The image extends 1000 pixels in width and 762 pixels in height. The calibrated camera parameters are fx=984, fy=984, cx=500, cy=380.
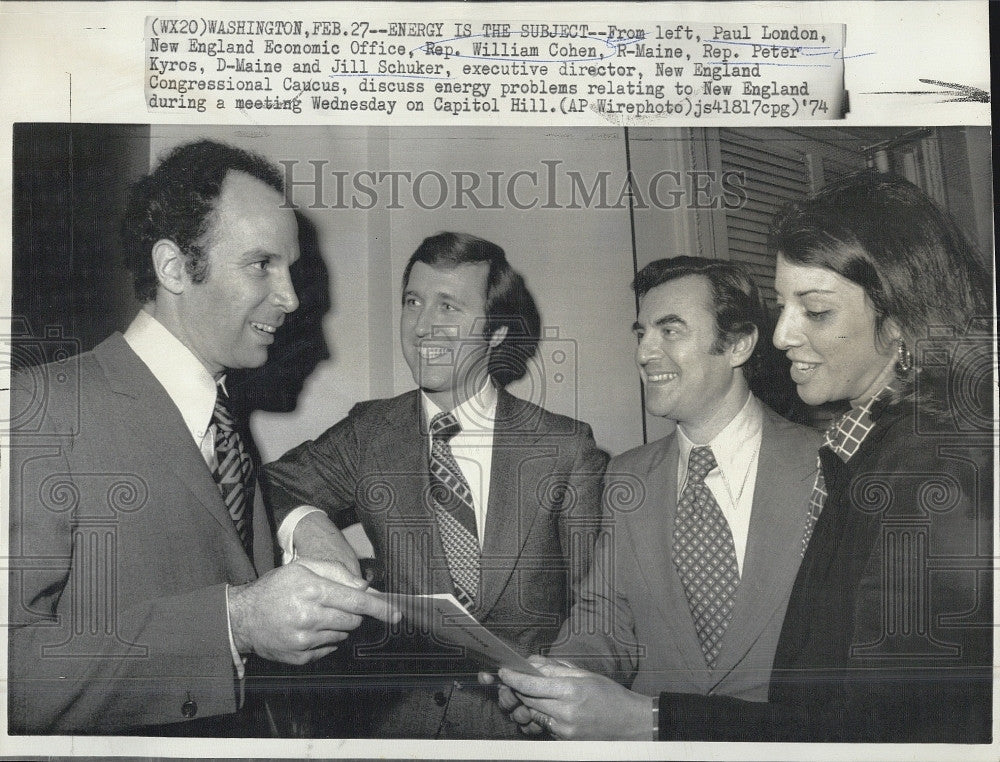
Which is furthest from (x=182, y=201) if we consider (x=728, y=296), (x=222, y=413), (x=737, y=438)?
(x=737, y=438)

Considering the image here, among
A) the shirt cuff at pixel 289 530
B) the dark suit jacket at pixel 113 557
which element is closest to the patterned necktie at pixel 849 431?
the shirt cuff at pixel 289 530

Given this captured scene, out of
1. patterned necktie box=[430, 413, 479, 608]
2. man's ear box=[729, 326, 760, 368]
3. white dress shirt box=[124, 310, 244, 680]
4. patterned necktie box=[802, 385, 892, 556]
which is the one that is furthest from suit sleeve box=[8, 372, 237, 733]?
patterned necktie box=[802, 385, 892, 556]

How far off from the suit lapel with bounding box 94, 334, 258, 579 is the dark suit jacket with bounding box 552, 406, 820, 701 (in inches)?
30.5

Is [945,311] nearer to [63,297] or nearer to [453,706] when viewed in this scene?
[453,706]

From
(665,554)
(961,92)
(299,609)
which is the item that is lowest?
(299,609)

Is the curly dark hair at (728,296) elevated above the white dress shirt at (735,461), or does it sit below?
above

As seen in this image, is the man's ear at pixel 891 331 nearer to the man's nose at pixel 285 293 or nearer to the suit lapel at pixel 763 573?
the suit lapel at pixel 763 573

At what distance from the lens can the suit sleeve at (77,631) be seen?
213cm

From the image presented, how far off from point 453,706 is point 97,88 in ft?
5.25

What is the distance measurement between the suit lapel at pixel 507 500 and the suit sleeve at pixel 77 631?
0.59 meters

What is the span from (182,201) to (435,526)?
2.99 feet

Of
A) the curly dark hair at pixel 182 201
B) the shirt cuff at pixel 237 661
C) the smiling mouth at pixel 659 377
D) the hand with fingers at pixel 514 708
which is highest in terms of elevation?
the curly dark hair at pixel 182 201

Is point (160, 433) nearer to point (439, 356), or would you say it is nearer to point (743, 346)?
point (439, 356)

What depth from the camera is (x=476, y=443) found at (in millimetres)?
2182
